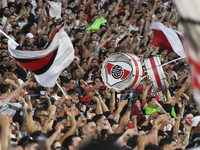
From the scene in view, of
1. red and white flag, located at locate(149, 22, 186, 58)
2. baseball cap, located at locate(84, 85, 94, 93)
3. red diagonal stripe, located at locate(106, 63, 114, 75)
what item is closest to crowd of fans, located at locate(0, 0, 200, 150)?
baseball cap, located at locate(84, 85, 94, 93)

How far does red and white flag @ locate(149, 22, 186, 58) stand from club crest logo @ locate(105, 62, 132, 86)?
1.14 m

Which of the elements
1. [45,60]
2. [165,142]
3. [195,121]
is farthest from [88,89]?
[165,142]

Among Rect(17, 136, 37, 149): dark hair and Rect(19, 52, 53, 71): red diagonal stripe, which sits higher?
Rect(19, 52, 53, 71): red diagonal stripe

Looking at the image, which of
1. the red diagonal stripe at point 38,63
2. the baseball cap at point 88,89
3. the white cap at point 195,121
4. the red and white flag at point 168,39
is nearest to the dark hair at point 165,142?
the red diagonal stripe at point 38,63

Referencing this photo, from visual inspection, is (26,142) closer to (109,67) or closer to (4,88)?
(4,88)

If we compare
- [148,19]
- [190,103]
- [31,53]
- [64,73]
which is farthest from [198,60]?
[148,19]

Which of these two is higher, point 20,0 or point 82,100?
point 20,0

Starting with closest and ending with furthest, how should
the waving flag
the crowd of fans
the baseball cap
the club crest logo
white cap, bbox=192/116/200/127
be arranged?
the crowd of fans
the waving flag
white cap, bbox=192/116/200/127
the club crest logo
the baseball cap

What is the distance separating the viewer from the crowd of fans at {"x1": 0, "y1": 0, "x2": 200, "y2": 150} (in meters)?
4.07

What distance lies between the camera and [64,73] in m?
8.02

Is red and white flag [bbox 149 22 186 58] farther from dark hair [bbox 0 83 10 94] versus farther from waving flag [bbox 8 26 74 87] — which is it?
dark hair [bbox 0 83 10 94]

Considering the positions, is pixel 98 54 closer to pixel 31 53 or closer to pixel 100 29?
pixel 100 29

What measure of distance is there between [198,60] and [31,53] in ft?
16.1

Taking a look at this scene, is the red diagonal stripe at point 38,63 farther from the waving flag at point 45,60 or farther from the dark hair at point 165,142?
the dark hair at point 165,142
